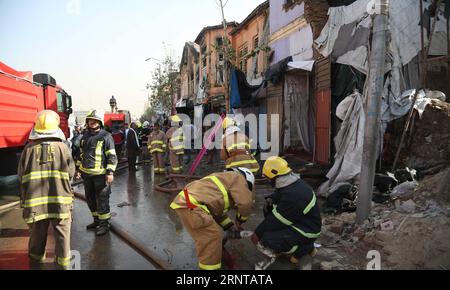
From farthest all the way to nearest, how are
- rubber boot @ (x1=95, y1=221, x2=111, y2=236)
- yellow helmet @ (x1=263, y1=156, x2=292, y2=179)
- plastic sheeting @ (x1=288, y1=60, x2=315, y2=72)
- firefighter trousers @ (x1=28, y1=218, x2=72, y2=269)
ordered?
plastic sheeting @ (x1=288, y1=60, x2=315, y2=72), rubber boot @ (x1=95, y1=221, x2=111, y2=236), firefighter trousers @ (x1=28, y1=218, x2=72, y2=269), yellow helmet @ (x1=263, y1=156, x2=292, y2=179)

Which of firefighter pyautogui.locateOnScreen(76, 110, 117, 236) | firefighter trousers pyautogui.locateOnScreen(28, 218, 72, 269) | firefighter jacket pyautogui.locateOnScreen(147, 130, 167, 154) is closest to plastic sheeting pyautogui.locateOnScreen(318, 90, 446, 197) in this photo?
firefighter pyautogui.locateOnScreen(76, 110, 117, 236)

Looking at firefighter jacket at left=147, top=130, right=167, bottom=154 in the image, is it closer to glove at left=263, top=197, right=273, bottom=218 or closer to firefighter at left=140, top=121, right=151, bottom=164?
firefighter at left=140, top=121, right=151, bottom=164

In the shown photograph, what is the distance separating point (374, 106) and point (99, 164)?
3.88 metres

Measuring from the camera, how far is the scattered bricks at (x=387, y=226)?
13.2ft

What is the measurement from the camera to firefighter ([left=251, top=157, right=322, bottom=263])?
3.17m

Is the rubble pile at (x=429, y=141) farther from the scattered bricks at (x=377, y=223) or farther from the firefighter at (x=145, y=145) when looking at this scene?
the firefighter at (x=145, y=145)

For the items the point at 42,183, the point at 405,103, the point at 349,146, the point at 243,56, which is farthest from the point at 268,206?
the point at 243,56

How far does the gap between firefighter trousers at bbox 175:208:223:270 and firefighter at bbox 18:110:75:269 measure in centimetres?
137

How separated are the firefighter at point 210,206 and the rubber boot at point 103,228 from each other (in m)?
2.06

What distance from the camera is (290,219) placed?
3201mm

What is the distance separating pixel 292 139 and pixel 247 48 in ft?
25.1

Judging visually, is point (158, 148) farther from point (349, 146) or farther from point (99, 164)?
point (349, 146)

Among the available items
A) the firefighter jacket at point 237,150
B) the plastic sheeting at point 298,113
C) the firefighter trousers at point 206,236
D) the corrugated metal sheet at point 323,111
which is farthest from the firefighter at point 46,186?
the plastic sheeting at point 298,113
